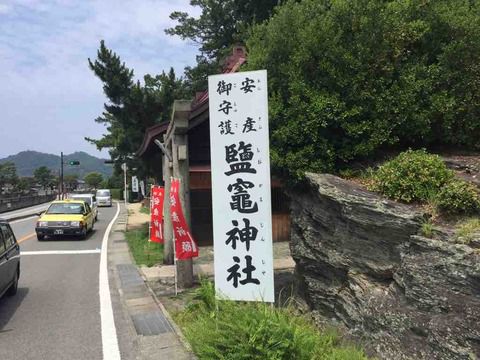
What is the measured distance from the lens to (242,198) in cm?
596

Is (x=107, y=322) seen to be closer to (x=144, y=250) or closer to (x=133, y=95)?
(x=144, y=250)

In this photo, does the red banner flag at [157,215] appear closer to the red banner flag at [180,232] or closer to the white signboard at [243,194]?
the red banner flag at [180,232]

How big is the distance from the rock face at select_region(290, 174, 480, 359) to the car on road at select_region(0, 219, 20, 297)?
4890 mm

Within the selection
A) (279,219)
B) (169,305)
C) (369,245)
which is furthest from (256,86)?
(279,219)

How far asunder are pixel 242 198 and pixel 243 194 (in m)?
0.05

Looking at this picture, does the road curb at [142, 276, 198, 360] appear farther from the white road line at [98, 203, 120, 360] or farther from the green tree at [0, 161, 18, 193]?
the green tree at [0, 161, 18, 193]

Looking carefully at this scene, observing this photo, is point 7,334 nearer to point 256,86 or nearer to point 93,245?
point 256,86

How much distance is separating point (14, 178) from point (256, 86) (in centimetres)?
7408

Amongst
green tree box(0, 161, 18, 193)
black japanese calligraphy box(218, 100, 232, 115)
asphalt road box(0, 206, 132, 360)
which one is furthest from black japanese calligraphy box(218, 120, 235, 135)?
green tree box(0, 161, 18, 193)

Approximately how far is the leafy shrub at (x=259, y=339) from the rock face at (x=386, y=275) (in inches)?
16.9

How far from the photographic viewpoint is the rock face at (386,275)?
13.7 feet

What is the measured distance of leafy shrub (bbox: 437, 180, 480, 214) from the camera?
497 centimetres

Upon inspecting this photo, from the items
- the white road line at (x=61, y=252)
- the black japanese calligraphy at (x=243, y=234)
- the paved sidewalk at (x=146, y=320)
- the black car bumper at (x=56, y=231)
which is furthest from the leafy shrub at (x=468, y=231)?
the black car bumper at (x=56, y=231)

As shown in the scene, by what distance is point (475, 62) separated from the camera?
6.65 metres
